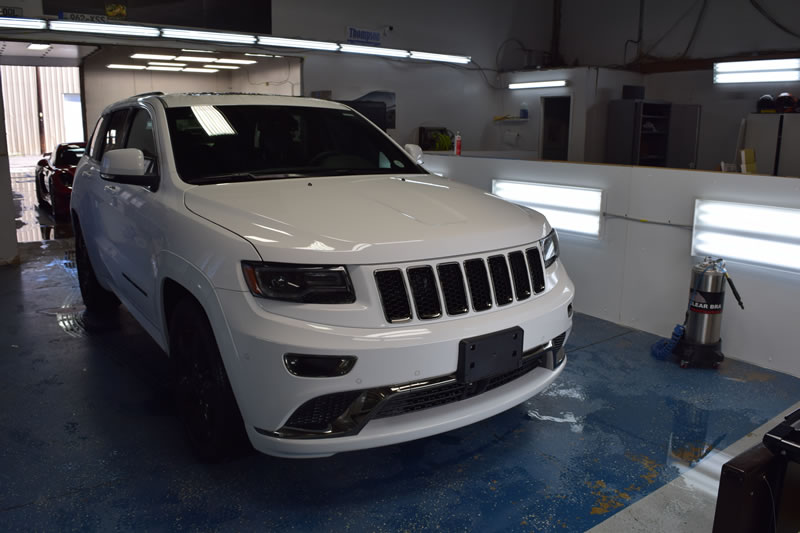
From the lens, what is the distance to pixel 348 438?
2225mm

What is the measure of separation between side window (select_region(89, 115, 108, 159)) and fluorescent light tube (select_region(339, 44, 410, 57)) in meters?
5.62

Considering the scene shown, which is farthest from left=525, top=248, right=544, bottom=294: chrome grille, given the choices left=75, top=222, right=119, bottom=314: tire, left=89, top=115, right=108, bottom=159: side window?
left=75, top=222, right=119, bottom=314: tire

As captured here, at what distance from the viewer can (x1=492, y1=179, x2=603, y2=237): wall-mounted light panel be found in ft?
16.0

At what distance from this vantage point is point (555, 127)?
11352 mm

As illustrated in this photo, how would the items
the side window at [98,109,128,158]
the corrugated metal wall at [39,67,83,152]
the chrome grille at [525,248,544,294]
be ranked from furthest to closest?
the corrugated metal wall at [39,67,83,152]
the side window at [98,109,128,158]
the chrome grille at [525,248,544,294]

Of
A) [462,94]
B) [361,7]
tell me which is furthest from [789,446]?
[462,94]

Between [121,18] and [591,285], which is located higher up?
[121,18]

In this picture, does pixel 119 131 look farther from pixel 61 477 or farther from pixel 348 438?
pixel 348 438

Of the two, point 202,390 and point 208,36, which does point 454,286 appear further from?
point 208,36

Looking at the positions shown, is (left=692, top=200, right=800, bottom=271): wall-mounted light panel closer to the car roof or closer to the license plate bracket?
the license plate bracket

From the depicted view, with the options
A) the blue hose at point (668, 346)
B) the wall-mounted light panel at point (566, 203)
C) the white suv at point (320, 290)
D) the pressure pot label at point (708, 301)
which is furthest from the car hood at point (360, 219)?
the wall-mounted light panel at point (566, 203)

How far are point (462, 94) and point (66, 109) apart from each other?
594 inches

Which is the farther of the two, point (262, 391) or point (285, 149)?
point (285, 149)

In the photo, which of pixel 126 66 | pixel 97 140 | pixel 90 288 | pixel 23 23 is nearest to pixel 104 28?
pixel 23 23
